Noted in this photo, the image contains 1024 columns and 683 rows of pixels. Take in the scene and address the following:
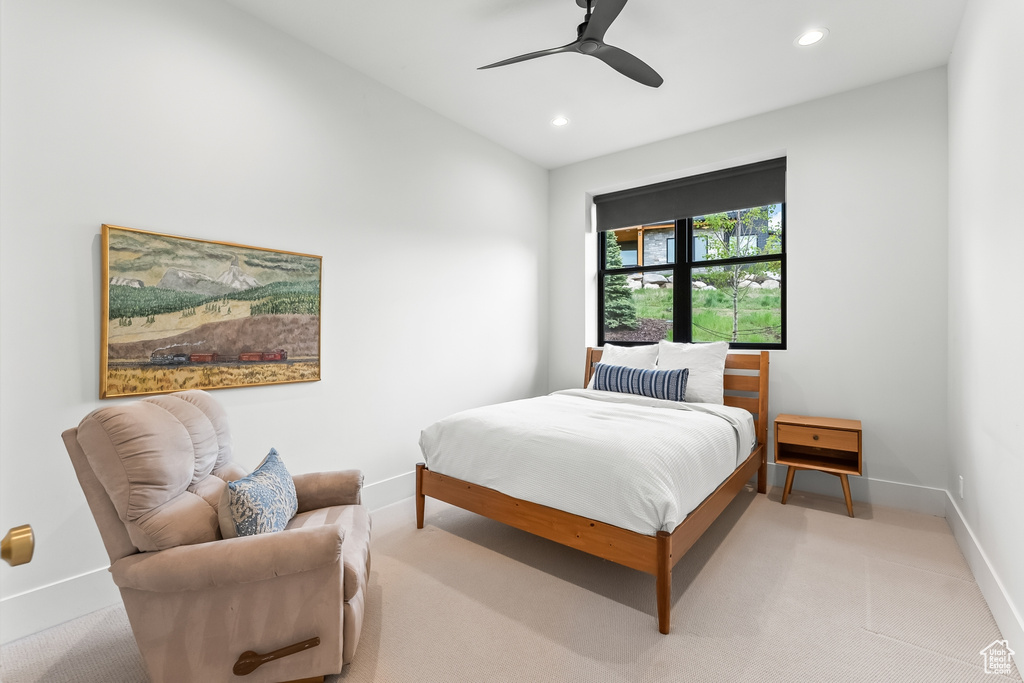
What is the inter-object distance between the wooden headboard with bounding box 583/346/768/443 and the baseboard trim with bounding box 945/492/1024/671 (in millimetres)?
1087

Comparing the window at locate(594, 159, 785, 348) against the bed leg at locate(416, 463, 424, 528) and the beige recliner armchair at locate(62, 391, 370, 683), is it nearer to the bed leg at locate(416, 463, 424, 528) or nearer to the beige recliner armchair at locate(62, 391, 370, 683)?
the bed leg at locate(416, 463, 424, 528)

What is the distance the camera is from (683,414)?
9.48ft

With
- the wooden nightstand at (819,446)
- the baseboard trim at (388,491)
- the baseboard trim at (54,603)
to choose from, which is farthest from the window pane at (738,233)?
the baseboard trim at (54,603)

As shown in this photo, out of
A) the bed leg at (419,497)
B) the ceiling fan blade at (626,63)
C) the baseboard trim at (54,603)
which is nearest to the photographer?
the baseboard trim at (54,603)

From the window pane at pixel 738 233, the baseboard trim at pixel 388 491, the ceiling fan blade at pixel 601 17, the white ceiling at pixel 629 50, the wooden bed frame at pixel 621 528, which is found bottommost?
the baseboard trim at pixel 388 491

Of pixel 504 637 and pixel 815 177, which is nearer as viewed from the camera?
pixel 504 637

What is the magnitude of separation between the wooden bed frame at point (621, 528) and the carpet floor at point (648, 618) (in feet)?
0.71

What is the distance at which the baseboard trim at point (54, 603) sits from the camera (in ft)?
6.00

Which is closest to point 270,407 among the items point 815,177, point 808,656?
point 808,656

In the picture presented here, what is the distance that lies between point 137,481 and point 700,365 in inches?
129

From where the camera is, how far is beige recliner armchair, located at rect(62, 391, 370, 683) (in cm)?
141

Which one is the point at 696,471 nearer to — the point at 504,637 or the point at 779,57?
the point at 504,637

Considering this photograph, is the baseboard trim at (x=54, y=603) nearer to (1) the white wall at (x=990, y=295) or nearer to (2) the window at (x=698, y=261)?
(1) the white wall at (x=990, y=295)

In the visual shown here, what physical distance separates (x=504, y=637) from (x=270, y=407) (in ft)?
5.62
